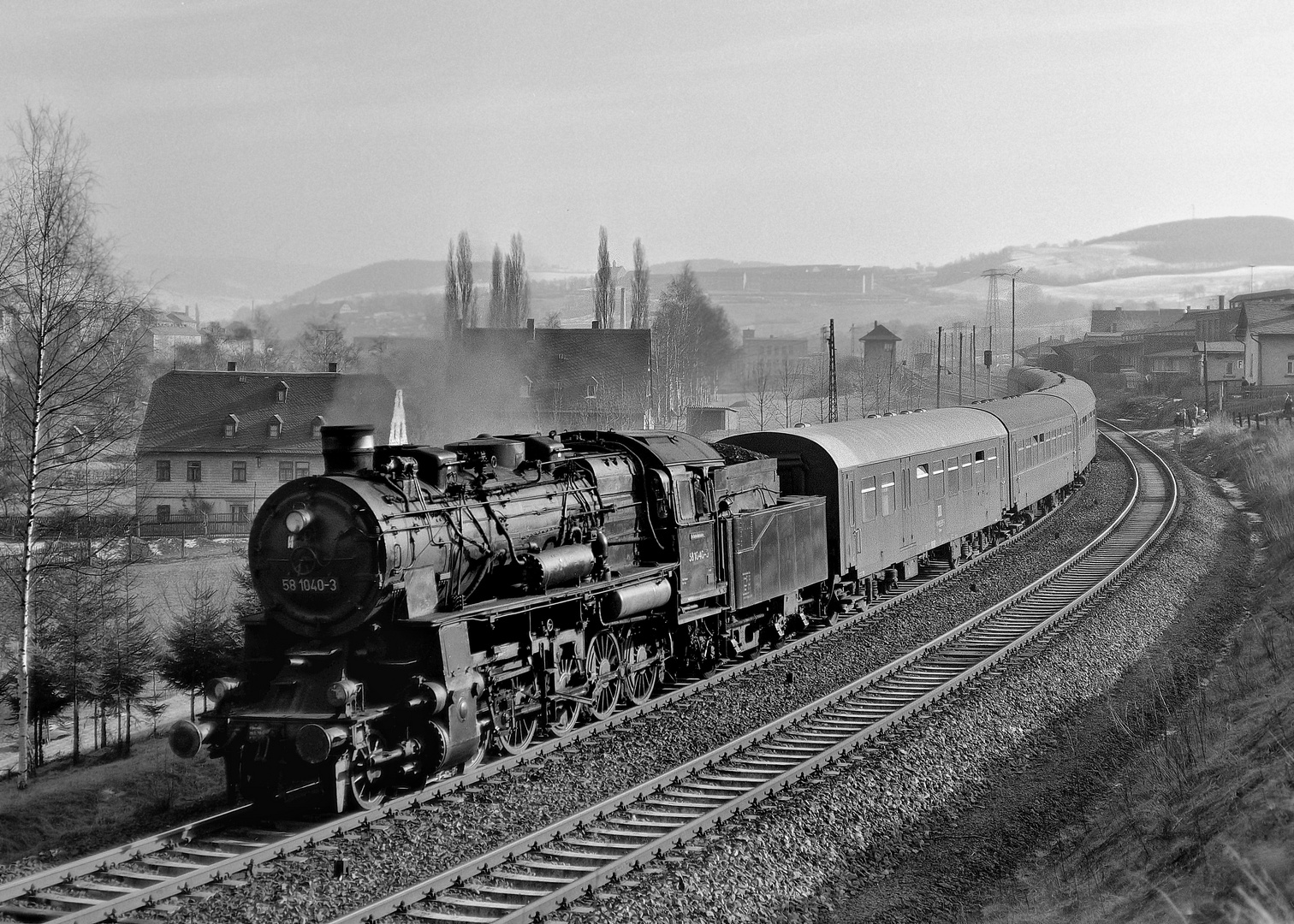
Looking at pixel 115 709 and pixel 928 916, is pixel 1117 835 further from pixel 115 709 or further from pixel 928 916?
pixel 115 709

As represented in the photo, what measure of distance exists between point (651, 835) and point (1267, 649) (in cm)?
1163

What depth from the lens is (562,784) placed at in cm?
1188

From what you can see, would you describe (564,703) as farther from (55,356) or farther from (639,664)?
(55,356)

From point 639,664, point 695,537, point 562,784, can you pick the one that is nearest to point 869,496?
point 695,537

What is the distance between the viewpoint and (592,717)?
1435cm

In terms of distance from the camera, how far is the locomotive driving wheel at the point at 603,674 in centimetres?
1398

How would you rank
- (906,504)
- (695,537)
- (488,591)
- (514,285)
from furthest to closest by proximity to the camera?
(514,285)
(906,504)
(695,537)
(488,591)

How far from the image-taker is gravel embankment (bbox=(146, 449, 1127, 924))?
905cm

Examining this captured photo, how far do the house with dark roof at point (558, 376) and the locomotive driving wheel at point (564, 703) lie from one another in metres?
32.1

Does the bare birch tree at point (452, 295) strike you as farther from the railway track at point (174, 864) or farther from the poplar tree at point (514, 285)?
the railway track at point (174, 864)

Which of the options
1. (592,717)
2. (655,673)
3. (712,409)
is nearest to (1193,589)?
(655,673)

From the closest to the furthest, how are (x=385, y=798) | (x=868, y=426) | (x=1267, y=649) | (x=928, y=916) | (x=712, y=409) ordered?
(x=928, y=916) < (x=385, y=798) < (x=1267, y=649) < (x=868, y=426) < (x=712, y=409)

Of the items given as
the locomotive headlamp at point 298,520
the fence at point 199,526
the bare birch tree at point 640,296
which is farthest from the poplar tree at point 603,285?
the locomotive headlamp at point 298,520

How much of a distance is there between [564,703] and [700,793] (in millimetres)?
2500
